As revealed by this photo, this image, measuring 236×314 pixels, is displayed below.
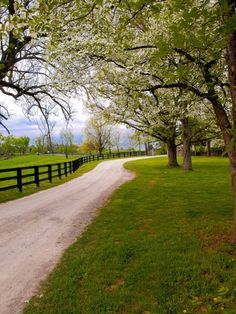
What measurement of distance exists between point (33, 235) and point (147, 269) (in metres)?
3.29

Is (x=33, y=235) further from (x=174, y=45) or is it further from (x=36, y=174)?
(x=36, y=174)

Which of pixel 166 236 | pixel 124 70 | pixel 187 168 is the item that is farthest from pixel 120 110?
pixel 166 236

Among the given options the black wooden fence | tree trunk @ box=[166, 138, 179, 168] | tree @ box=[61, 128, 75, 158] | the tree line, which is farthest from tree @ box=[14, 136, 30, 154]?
the tree line

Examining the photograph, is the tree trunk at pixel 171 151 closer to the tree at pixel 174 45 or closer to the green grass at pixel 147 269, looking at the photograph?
the tree at pixel 174 45

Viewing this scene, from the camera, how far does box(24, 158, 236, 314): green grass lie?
393cm

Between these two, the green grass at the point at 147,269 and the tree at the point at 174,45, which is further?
the tree at the point at 174,45

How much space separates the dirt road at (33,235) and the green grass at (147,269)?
27 cm

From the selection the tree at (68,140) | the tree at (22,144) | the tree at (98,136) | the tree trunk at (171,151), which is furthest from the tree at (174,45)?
the tree at (22,144)

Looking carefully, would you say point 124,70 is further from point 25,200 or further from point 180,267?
point 180,267

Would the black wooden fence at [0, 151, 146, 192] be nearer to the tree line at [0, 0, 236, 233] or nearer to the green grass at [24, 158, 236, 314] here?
the tree line at [0, 0, 236, 233]

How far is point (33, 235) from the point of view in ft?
23.4

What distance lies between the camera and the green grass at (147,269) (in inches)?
155

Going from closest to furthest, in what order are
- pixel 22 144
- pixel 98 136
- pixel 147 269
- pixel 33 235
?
1. pixel 147 269
2. pixel 33 235
3. pixel 98 136
4. pixel 22 144

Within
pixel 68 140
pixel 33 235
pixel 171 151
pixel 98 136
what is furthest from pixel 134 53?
pixel 68 140
